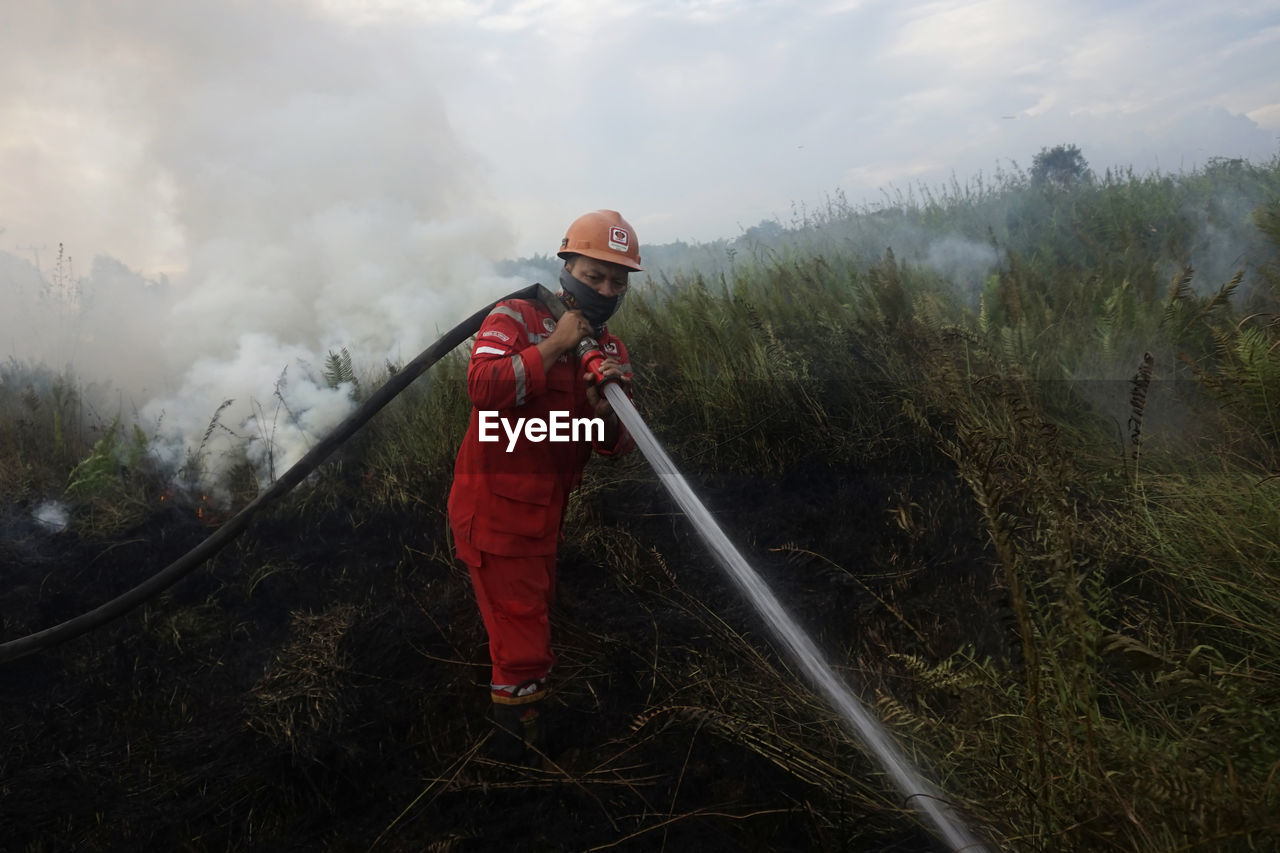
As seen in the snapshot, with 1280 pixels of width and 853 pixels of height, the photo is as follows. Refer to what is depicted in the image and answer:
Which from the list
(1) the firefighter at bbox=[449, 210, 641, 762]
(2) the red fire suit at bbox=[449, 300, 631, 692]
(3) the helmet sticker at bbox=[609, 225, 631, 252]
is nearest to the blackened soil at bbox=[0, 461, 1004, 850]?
(1) the firefighter at bbox=[449, 210, 641, 762]

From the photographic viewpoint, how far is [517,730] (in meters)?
2.69

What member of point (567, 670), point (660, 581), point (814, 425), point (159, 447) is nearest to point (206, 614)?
point (567, 670)

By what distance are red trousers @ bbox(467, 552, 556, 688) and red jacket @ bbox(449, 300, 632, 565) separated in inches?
2.3

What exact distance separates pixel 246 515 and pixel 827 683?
2.16 m

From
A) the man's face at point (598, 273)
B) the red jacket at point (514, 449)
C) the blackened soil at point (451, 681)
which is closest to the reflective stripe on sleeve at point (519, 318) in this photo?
the red jacket at point (514, 449)

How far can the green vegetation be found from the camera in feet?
4.89

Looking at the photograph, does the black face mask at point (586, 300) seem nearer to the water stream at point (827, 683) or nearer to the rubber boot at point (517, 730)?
the water stream at point (827, 683)

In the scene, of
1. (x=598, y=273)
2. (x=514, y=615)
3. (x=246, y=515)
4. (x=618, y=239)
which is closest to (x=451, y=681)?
(x=514, y=615)

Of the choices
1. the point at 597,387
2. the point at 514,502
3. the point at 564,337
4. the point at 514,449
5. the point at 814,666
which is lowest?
the point at 814,666

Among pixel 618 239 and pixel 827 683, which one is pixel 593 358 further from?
pixel 827 683

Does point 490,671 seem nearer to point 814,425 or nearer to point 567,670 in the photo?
point 567,670

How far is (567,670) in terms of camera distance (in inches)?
123

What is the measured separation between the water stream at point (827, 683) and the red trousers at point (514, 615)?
0.68 m

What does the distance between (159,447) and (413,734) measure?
401 centimetres
